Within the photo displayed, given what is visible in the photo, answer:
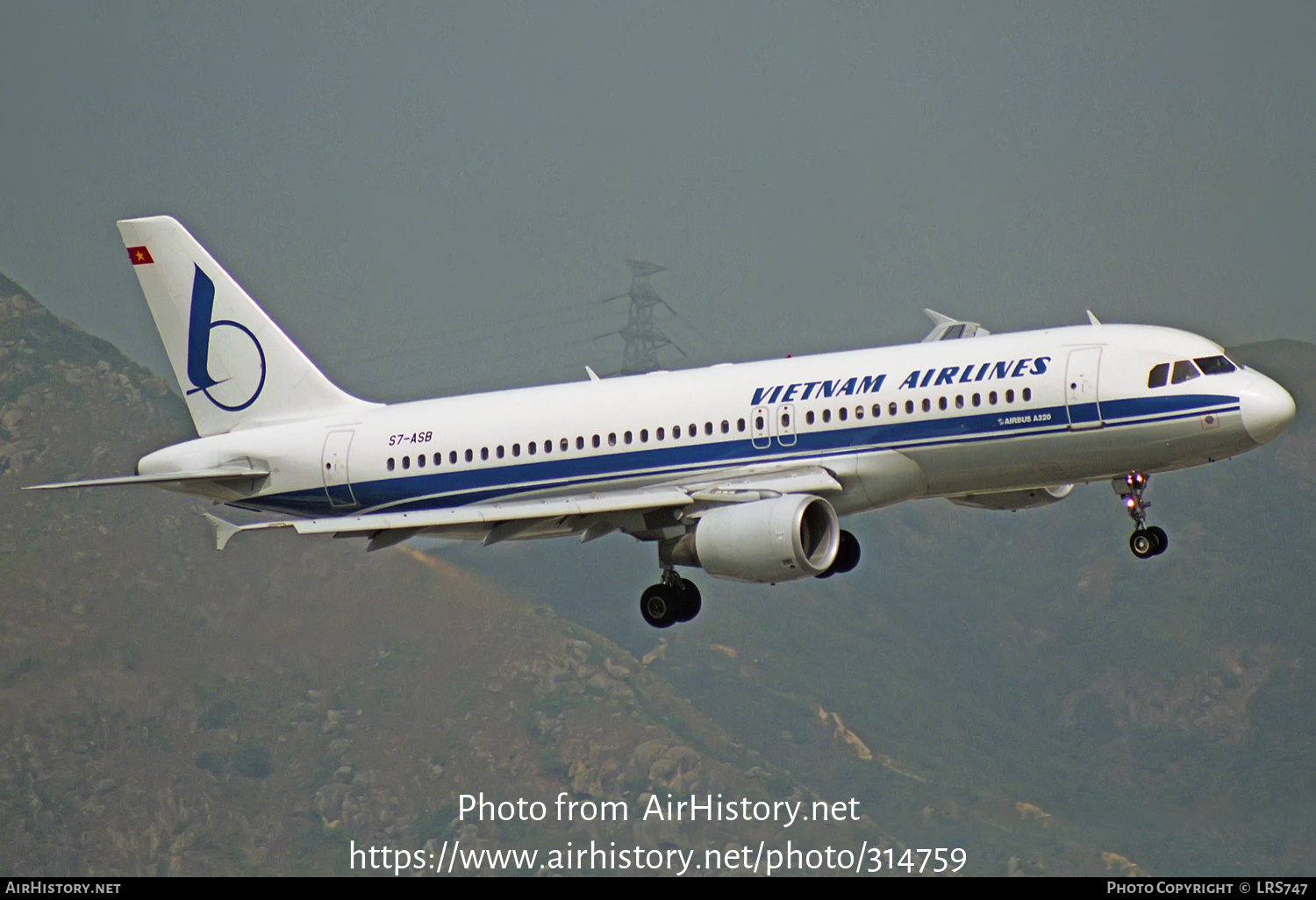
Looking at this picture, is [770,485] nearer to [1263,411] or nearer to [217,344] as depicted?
[1263,411]

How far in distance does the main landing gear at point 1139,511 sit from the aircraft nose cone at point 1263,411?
8.38 feet

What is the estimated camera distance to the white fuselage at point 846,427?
38188mm

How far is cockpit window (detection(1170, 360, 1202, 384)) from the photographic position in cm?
3819

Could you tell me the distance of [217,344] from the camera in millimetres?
48906

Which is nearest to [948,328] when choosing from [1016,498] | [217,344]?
[1016,498]

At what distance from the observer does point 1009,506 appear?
4297 cm

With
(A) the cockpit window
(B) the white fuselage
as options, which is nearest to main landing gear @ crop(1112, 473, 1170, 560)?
(B) the white fuselage

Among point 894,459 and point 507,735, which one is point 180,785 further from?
point 894,459

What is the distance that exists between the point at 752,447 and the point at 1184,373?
9061mm

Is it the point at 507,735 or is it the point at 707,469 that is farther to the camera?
the point at 507,735

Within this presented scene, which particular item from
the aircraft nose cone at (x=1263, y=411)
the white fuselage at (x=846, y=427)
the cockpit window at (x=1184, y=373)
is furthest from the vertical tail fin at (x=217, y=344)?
the aircraft nose cone at (x=1263, y=411)

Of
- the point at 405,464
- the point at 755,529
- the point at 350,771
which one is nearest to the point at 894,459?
the point at 755,529

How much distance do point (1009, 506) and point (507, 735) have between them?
6122 inches

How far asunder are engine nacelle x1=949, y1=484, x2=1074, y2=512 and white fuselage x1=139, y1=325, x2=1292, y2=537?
2.20 metres
